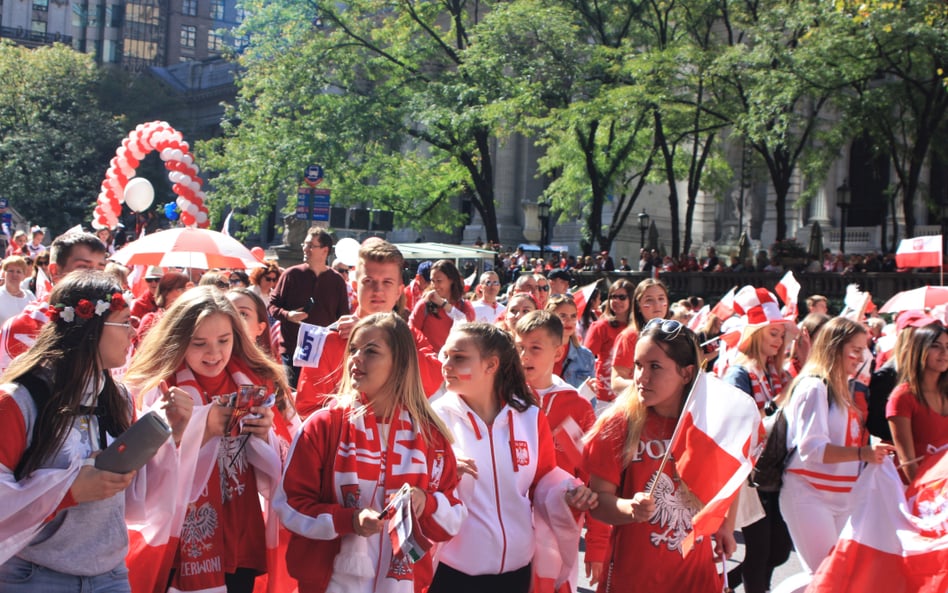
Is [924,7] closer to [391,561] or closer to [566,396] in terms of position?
[566,396]

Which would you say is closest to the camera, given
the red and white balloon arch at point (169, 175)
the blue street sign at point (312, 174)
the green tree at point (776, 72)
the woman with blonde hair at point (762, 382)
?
the woman with blonde hair at point (762, 382)

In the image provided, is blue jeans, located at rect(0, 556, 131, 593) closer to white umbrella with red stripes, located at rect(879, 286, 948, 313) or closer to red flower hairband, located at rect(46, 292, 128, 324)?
red flower hairband, located at rect(46, 292, 128, 324)

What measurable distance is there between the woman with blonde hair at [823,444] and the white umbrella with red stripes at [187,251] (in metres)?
5.81

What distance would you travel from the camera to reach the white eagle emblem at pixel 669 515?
4.05m

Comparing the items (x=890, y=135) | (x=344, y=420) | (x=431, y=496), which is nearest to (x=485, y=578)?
(x=431, y=496)

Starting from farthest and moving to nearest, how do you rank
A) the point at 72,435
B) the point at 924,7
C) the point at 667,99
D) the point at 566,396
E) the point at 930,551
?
the point at 667,99 < the point at 924,7 < the point at 566,396 < the point at 930,551 < the point at 72,435

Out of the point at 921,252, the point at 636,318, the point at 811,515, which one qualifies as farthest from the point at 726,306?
the point at 811,515

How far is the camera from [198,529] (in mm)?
4129

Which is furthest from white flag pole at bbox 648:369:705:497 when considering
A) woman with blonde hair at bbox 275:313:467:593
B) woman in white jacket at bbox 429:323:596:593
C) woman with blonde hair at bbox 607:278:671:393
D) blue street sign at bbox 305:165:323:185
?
blue street sign at bbox 305:165:323:185

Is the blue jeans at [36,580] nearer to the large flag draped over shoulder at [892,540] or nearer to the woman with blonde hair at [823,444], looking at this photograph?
the large flag draped over shoulder at [892,540]

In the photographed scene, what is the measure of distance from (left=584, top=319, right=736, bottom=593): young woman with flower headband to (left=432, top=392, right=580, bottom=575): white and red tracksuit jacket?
249 mm

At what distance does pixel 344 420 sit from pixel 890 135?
2609 cm

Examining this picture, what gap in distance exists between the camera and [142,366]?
426cm

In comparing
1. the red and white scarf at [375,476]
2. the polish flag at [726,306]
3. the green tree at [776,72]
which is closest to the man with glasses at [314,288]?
the polish flag at [726,306]
